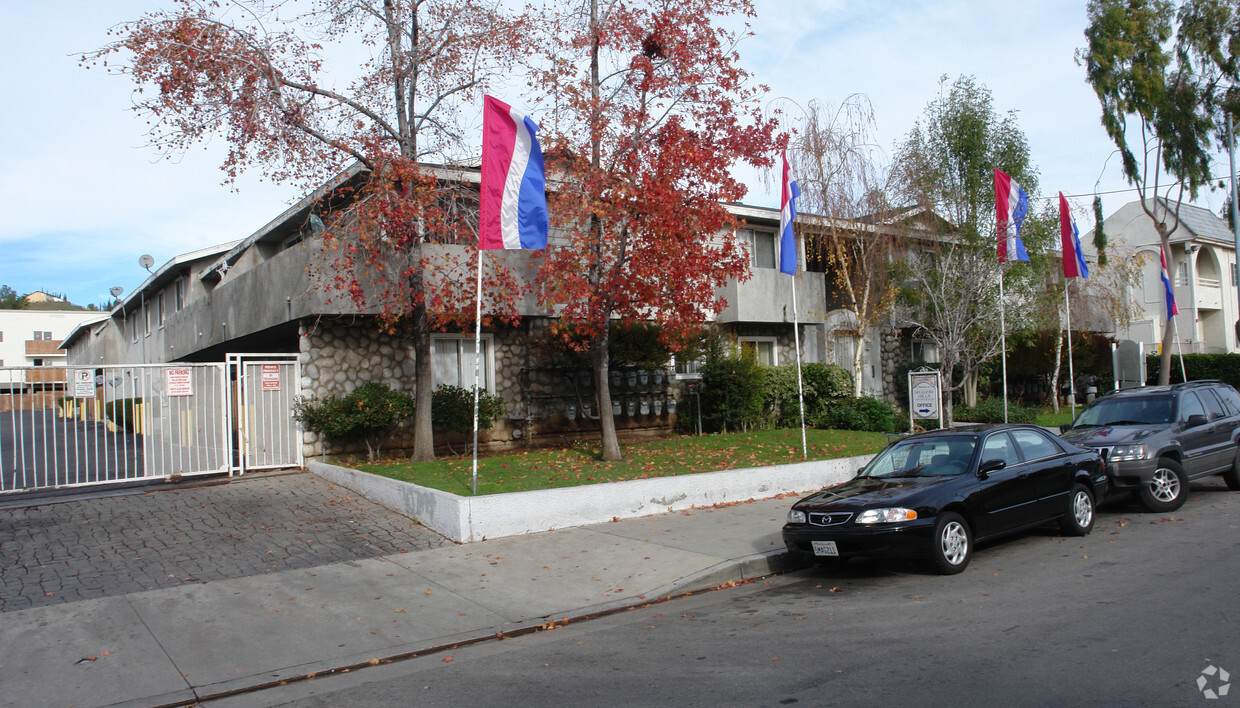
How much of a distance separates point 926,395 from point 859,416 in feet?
12.5

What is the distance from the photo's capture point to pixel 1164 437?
11.1m

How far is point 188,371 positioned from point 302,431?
7.15 feet

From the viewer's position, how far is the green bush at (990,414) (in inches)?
902

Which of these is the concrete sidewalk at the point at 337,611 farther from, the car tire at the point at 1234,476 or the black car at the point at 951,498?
the car tire at the point at 1234,476

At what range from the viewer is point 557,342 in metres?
16.9

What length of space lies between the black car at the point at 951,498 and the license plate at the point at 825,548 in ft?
0.03

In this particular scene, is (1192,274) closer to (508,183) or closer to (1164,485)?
(1164,485)

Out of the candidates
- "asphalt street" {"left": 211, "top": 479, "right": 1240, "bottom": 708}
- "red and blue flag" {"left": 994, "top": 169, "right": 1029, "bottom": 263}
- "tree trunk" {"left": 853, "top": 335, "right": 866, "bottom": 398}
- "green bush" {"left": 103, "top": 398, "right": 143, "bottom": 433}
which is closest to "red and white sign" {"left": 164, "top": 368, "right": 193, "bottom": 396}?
"green bush" {"left": 103, "top": 398, "right": 143, "bottom": 433}

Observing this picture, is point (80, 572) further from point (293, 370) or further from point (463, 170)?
point (463, 170)

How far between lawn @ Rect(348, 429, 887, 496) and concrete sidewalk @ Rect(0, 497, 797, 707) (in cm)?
183

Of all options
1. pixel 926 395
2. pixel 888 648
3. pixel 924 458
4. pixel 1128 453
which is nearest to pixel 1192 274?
pixel 926 395

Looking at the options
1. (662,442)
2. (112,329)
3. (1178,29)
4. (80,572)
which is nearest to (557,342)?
(662,442)

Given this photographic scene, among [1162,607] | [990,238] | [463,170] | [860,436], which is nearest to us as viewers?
[1162,607]

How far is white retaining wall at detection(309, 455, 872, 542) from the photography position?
1018cm
